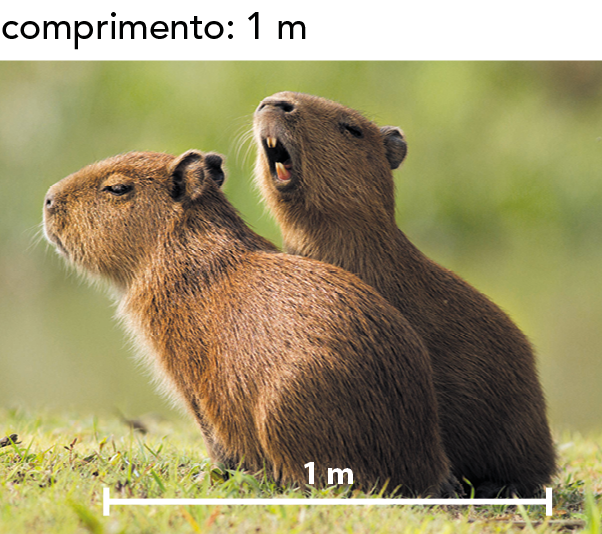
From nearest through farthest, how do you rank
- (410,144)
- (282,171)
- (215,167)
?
(282,171) < (215,167) < (410,144)

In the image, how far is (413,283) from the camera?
3.67m

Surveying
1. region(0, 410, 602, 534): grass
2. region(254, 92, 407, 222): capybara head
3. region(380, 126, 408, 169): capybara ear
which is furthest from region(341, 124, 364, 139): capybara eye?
region(0, 410, 602, 534): grass

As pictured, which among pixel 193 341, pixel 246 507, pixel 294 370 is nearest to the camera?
pixel 246 507

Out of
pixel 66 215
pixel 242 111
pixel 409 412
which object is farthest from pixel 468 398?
pixel 242 111

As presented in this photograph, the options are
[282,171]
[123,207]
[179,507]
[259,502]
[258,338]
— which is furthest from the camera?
[282,171]

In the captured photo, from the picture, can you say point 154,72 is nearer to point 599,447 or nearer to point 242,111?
point 242,111

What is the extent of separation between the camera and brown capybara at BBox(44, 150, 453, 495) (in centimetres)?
306

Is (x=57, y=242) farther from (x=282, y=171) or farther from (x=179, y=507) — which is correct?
(x=179, y=507)

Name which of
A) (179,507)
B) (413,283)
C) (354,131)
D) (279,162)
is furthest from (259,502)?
(354,131)

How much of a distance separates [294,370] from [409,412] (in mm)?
482

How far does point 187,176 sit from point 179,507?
1.51 meters

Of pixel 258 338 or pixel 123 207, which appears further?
pixel 123 207

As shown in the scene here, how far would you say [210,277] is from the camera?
3.44 metres

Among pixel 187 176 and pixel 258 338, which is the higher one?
pixel 187 176
